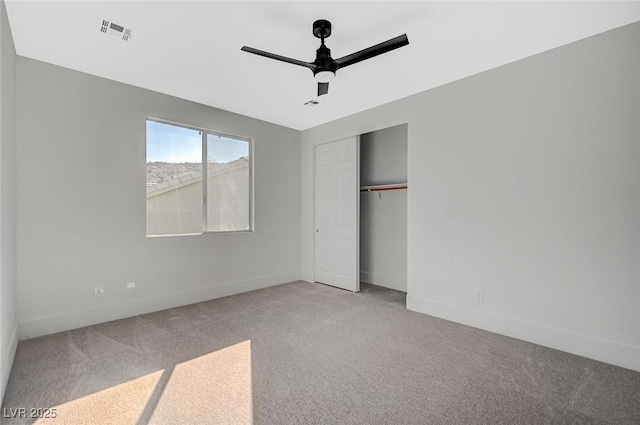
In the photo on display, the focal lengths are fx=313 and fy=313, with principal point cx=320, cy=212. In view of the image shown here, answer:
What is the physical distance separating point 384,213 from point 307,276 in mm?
1672

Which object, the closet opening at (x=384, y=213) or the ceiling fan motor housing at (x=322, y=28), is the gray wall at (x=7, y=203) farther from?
the closet opening at (x=384, y=213)

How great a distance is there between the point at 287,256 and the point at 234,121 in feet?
7.45

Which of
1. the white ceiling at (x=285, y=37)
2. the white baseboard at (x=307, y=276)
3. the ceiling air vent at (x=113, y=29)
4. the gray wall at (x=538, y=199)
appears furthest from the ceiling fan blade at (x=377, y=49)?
the white baseboard at (x=307, y=276)

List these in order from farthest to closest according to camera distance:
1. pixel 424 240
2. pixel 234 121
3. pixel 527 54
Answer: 1. pixel 234 121
2. pixel 424 240
3. pixel 527 54

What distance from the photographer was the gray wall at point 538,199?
247 cm

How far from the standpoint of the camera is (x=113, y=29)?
2465mm

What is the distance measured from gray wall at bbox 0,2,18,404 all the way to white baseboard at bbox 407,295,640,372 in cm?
370

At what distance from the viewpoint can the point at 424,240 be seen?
3.71m

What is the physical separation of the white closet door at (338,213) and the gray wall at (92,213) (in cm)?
154

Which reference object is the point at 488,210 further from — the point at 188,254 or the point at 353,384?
the point at 188,254

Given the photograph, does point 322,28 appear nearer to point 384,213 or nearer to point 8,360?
point 384,213

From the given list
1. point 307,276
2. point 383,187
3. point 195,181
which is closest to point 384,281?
point 307,276

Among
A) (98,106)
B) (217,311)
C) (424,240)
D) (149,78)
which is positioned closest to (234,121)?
(149,78)

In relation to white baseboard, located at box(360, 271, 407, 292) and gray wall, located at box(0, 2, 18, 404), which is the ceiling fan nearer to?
gray wall, located at box(0, 2, 18, 404)
